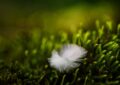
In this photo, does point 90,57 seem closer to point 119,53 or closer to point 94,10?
point 119,53

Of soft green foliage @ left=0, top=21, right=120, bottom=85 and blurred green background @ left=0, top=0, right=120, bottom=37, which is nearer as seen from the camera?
soft green foliage @ left=0, top=21, right=120, bottom=85

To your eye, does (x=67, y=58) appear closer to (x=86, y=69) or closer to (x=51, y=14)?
(x=86, y=69)

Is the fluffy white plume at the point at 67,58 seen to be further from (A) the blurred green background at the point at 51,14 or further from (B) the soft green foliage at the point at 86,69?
(A) the blurred green background at the point at 51,14

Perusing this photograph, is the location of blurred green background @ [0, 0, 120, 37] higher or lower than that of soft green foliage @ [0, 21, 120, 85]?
higher

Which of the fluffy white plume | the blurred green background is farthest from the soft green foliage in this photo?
the blurred green background

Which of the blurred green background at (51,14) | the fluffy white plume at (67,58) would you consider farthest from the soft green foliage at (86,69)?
the blurred green background at (51,14)

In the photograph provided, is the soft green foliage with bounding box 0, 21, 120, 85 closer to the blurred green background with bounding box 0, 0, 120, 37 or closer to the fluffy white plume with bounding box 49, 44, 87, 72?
the fluffy white plume with bounding box 49, 44, 87, 72

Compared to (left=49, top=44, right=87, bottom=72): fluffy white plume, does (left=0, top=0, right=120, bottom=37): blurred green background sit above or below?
above

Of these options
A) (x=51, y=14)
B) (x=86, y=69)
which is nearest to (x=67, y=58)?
(x=86, y=69)

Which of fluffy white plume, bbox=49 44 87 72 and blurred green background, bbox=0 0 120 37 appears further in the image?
blurred green background, bbox=0 0 120 37
